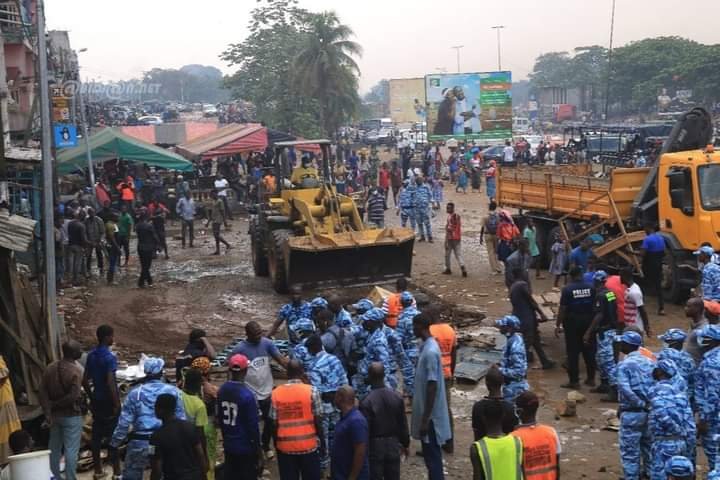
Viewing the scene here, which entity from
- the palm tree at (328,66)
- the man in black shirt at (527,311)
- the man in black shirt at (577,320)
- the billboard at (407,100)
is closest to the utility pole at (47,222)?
the man in black shirt at (527,311)

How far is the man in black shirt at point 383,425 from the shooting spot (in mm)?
7160

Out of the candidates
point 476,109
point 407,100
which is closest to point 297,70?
point 476,109

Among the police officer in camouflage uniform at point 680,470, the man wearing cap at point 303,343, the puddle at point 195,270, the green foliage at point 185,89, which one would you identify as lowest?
the puddle at point 195,270

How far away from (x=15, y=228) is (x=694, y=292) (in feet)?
34.2

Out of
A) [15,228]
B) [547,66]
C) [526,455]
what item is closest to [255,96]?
[15,228]

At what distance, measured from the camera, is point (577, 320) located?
432 inches

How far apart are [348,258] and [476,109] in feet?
124

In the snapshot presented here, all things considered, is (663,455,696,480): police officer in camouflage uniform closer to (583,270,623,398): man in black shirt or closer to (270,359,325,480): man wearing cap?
(270,359,325,480): man wearing cap

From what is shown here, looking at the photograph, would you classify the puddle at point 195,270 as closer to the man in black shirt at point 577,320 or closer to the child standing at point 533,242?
the child standing at point 533,242

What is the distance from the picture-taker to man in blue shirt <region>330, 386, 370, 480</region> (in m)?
6.75

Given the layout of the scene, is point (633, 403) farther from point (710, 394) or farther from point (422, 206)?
point (422, 206)

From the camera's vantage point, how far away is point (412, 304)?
10055mm

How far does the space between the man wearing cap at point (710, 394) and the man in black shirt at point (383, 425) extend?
8.82ft

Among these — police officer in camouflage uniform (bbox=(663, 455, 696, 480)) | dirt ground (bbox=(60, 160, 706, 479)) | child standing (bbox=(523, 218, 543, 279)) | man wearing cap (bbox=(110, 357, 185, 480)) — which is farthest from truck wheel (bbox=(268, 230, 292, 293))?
police officer in camouflage uniform (bbox=(663, 455, 696, 480))
